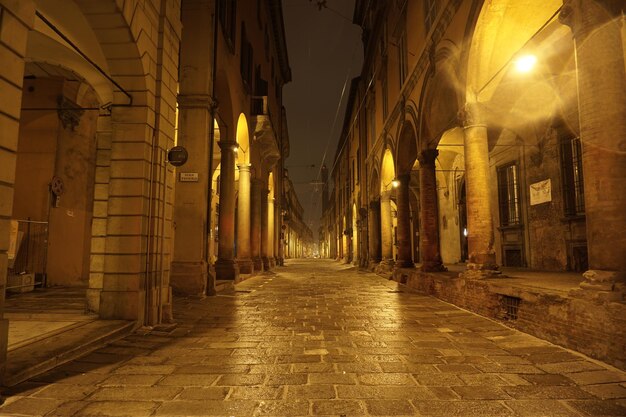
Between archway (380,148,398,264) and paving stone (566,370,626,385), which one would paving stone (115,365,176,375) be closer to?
paving stone (566,370,626,385)

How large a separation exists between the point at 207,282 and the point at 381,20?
14.9 meters

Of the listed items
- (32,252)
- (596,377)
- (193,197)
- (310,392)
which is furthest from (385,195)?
(310,392)

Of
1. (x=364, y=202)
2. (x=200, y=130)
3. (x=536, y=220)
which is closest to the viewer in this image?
(x=200, y=130)

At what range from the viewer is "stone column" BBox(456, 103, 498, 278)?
798 cm

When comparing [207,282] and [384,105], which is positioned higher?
[384,105]

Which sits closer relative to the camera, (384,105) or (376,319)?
(376,319)

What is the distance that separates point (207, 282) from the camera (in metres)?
9.38

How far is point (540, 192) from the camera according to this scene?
12016 millimetres

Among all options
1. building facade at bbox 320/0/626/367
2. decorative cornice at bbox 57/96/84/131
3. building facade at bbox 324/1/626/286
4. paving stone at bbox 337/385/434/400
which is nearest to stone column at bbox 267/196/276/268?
building facade at bbox 324/1/626/286

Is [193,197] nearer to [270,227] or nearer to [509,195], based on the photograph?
[509,195]

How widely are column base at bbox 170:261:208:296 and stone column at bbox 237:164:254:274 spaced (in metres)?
6.30

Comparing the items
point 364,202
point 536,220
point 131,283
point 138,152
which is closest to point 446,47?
point 536,220

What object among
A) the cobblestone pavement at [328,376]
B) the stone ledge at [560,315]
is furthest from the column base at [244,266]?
the stone ledge at [560,315]

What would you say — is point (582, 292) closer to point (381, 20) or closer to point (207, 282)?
point (207, 282)
